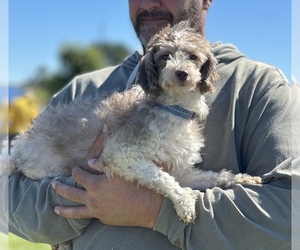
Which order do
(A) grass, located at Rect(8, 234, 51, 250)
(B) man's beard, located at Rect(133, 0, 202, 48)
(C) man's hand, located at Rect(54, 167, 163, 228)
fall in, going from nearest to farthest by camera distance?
1. (C) man's hand, located at Rect(54, 167, 163, 228)
2. (B) man's beard, located at Rect(133, 0, 202, 48)
3. (A) grass, located at Rect(8, 234, 51, 250)

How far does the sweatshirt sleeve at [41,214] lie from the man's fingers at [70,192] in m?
0.07

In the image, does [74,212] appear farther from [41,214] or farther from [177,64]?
[177,64]

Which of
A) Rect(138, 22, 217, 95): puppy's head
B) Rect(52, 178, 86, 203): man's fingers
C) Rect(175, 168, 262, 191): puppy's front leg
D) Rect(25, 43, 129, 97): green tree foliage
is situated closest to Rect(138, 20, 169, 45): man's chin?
Rect(138, 22, 217, 95): puppy's head

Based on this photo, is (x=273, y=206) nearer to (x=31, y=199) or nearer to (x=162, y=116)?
(x=162, y=116)

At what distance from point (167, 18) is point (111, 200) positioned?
186cm

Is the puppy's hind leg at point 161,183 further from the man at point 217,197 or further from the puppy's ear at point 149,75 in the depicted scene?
the puppy's ear at point 149,75

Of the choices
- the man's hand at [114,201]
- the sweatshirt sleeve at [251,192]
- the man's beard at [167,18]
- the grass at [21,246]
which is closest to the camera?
the sweatshirt sleeve at [251,192]

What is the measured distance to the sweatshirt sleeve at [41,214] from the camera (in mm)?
3805

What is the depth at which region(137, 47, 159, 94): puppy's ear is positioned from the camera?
12.1 ft

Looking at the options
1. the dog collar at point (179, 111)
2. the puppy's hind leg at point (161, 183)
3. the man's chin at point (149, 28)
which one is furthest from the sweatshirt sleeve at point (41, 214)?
the man's chin at point (149, 28)

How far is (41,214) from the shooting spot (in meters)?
A: 3.81

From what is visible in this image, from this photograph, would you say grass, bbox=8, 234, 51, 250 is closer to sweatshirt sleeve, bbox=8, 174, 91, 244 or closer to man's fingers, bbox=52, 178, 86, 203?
sweatshirt sleeve, bbox=8, 174, 91, 244

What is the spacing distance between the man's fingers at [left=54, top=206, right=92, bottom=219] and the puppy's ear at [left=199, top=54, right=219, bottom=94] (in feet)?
4.03

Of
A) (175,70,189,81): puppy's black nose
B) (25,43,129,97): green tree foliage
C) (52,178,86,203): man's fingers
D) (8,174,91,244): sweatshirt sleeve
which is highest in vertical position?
(175,70,189,81): puppy's black nose
